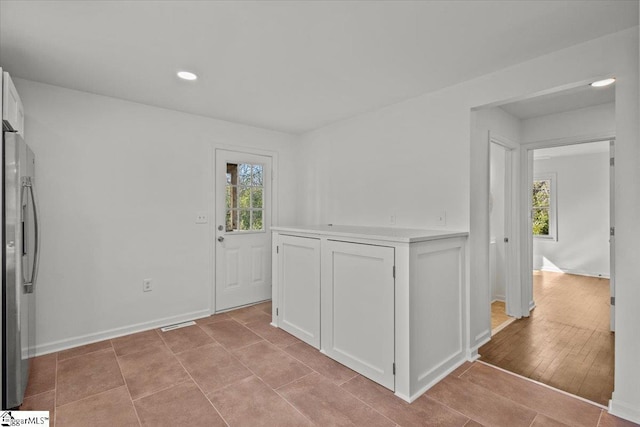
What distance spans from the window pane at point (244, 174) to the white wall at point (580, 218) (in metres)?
6.18

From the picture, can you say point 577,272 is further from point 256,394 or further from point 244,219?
point 256,394

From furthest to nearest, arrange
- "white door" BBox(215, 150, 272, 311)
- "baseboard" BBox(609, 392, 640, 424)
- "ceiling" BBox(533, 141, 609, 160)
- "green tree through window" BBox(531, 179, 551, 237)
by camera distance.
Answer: "green tree through window" BBox(531, 179, 551, 237), "ceiling" BBox(533, 141, 609, 160), "white door" BBox(215, 150, 272, 311), "baseboard" BBox(609, 392, 640, 424)

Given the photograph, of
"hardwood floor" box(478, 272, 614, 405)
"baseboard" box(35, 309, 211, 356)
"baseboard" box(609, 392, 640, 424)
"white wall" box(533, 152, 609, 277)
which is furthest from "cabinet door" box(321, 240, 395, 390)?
"white wall" box(533, 152, 609, 277)

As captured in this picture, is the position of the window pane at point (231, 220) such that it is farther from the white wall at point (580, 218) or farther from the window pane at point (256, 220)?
the white wall at point (580, 218)

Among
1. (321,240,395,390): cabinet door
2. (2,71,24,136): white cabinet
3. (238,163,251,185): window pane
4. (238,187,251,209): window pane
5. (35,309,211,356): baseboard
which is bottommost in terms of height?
(35,309,211,356): baseboard

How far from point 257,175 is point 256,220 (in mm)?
597

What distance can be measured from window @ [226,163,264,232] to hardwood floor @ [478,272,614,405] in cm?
289

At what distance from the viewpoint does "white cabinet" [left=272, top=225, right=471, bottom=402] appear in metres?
2.13

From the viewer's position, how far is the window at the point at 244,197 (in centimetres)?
391

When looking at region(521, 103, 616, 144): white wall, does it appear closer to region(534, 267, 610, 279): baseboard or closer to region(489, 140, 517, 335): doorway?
region(489, 140, 517, 335): doorway

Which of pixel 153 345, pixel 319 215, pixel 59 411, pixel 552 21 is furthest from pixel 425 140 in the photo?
pixel 59 411

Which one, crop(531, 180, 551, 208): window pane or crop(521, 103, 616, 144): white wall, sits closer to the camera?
crop(521, 103, 616, 144): white wall

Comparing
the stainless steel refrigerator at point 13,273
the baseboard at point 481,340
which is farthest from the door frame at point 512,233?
the stainless steel refrigerator at point 13,273

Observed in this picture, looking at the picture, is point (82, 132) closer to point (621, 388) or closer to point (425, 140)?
point (425, 140)
